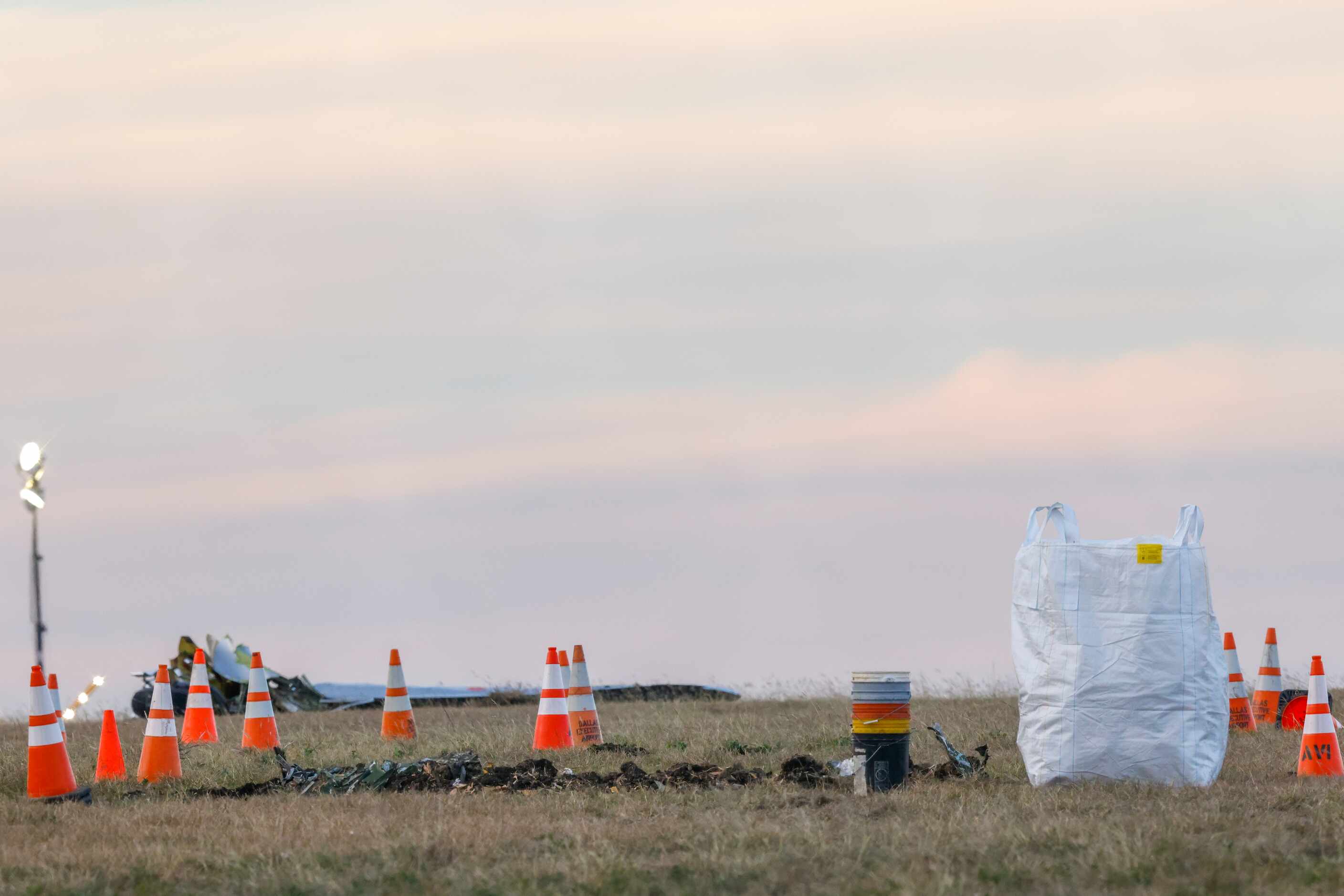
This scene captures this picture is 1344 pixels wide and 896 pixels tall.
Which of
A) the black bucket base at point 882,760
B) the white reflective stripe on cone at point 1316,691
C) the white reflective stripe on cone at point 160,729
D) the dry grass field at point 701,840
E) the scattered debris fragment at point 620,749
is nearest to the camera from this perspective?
the dry grass field at point 701,840

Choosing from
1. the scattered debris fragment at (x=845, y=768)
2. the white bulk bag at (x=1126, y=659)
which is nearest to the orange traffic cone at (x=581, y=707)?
the scattered debris fragment at (x=845, y=768)

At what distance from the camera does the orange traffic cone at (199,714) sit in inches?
523

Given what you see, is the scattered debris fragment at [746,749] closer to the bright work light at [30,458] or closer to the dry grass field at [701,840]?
the dry grass field at [701,840]

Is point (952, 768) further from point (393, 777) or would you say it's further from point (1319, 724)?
point (393, 777)

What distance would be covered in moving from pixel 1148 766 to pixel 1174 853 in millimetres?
2465

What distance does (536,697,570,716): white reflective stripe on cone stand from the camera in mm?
12484

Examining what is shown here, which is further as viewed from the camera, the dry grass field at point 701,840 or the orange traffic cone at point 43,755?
the orange traffic cone at point 43,755

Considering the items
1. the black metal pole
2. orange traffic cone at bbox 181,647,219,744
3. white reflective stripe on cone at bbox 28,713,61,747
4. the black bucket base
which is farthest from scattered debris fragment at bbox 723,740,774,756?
the black metal pole

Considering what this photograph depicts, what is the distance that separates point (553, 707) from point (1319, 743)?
5933mm

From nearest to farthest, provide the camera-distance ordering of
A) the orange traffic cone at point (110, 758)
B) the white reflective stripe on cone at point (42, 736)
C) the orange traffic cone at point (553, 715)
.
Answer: the white reflective stripe on cone at point (42, 736)
the orange traffic cone at point (110, 758)
the orange traffic cone at point (553, 715)

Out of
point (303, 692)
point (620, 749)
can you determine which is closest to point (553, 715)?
point (620, 749)

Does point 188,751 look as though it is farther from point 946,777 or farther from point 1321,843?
point 1321,843

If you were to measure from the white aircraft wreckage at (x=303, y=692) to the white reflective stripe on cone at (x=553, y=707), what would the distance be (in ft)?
23.9

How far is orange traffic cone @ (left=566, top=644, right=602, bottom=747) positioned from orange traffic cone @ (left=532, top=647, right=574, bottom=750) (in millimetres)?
64
